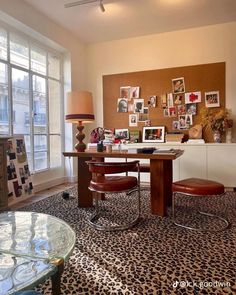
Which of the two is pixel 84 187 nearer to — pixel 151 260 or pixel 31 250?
pixel 151 260

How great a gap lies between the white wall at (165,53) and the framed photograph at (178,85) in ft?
0.93

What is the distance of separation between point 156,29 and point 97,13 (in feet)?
4.06

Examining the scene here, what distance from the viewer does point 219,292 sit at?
1.47 metres

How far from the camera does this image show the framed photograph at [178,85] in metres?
4.73

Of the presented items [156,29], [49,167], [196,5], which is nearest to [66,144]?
[49,167]

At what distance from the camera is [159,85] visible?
4.89 meters

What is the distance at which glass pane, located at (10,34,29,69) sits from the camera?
3.89 metres

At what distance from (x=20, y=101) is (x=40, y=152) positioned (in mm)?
993

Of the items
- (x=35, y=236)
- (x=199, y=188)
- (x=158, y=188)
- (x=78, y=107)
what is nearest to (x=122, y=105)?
(x=78, y=107)

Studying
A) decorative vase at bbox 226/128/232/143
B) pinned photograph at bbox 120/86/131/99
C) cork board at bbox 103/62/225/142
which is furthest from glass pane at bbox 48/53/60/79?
decorative vase at bbox 226/128/232/143

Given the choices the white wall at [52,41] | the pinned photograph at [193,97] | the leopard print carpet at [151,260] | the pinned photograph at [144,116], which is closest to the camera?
the leopard print carpet at [151,260]

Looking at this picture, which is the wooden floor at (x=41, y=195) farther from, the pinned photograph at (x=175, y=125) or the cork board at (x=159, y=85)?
the pinned photograph at (x=175, y=125)

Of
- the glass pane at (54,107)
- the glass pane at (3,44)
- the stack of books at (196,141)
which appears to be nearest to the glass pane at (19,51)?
the glass pane at (3,44)

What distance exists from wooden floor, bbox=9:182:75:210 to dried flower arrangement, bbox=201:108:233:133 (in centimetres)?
279
